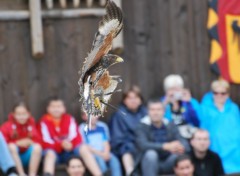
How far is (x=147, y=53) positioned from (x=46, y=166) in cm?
192

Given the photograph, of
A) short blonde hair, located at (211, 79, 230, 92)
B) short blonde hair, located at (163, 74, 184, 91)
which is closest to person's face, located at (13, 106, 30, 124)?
short blonde hair, located at (163, 74, 184, 91)

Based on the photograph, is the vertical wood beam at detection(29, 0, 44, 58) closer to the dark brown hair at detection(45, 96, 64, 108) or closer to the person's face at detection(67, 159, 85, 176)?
the dark brown hair at detection(45, 96, 64, 108)

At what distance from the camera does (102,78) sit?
5148 millimetres

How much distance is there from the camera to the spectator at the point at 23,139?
8188 mm

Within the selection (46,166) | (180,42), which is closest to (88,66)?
(46,166)

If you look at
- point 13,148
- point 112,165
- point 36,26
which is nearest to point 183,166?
point 112,165

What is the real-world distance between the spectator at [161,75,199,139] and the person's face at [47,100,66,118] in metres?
1.04

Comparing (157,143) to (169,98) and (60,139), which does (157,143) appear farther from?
(60,139)

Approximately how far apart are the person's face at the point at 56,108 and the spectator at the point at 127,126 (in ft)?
1.79

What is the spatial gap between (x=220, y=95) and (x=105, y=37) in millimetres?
4265

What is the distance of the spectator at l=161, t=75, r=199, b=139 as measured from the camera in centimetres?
882

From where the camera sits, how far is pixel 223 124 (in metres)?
9.12

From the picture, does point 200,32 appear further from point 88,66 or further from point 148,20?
point 88,66

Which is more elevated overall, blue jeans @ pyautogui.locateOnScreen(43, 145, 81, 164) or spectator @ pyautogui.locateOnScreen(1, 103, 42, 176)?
spectator @ pyautogui.locateOnScreen(1, 103, 42, 176)
